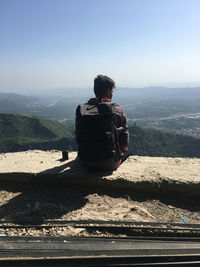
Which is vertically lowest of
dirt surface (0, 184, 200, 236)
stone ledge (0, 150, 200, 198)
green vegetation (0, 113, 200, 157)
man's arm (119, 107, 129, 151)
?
green vegetation (0, 113, 200, 157)

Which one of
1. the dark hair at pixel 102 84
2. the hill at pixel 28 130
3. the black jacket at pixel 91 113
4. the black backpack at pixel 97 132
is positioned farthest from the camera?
the hill at pixel 28 130

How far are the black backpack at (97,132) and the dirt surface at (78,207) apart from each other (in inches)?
36.2

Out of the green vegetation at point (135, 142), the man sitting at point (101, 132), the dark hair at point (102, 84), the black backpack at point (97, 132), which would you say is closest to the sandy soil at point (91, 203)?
the man sitting at point (101, 132)

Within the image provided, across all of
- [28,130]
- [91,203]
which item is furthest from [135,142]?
[28,130]

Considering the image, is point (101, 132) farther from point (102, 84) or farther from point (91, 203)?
point (91, 203)

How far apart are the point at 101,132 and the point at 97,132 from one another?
8 centimetres

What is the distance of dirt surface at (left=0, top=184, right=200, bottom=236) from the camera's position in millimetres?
3822

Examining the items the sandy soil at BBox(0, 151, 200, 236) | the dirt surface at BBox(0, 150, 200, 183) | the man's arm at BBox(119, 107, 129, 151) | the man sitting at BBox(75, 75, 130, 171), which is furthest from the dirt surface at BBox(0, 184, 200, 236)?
the man's arm at BBox(119, 107, 129, 151)

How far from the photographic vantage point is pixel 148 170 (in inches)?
222

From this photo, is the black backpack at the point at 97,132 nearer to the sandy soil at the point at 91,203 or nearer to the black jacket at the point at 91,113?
the black jacket at the point at 91,113

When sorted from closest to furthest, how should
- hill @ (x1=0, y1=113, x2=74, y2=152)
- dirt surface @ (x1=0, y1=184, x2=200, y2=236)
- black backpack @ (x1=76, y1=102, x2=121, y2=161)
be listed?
dirt surface @ (x1=0, y1=184, x2=200, y2=236) < black backpack @ (x1=76, y1=102, x2=121, y2=161) < hill @ (x1=0, y1=113, x2=74, y2=152)

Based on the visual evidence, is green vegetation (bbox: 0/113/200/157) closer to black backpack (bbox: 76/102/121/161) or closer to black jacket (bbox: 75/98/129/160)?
black jacket (bbox: 75/98/129/160)

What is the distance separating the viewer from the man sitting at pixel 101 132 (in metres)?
4.38

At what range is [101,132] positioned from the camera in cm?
438
